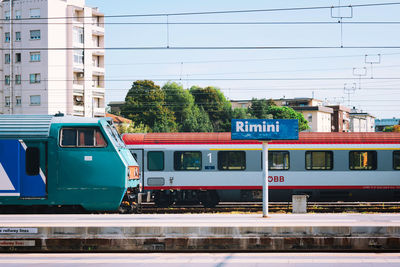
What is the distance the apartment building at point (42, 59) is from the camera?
62656mm

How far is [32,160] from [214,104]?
87348mm

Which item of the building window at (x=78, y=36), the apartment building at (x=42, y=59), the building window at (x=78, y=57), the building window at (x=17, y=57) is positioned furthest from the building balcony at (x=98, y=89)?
the building window at (x=17, y=57)

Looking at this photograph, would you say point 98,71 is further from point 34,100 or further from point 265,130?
point 265,130

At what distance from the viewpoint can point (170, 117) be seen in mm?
91375

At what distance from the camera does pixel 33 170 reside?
55.3 feet

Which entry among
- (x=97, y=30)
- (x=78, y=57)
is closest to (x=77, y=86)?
(x=78, y=57)

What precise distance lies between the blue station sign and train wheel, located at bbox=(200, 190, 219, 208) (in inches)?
389

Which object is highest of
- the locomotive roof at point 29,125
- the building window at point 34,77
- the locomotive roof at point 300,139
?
the building window at point 34,77

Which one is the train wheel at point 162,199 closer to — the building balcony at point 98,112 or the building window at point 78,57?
the building window at point 78,57

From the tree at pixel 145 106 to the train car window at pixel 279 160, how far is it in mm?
62477

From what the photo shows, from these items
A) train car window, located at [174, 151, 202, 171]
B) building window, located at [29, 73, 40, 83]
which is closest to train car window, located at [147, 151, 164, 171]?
train car window, located at [174, 151, 202, 171]

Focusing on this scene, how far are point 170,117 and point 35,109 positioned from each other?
3102cm

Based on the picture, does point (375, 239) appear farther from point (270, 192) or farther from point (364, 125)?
point (364, 125)

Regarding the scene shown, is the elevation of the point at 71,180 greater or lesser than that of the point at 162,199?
greater
